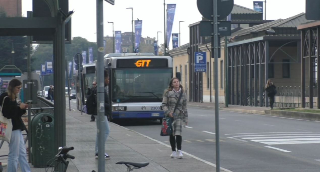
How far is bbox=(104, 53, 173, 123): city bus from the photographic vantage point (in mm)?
27719

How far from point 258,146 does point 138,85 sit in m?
10.7

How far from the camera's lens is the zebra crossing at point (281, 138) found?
1905cm

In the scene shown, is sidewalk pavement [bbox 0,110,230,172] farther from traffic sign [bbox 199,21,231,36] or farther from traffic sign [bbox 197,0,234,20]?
traffic sign [bbox 197,0,234,20]

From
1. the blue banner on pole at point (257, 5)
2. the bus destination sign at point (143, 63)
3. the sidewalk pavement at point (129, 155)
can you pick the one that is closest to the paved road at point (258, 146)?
the sidewalk pavement at point (129, 155)

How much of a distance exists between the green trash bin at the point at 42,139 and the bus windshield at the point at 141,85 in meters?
15.3

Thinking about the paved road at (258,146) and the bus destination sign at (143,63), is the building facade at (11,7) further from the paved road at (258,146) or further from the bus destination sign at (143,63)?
the bus destination sign at (143,63)

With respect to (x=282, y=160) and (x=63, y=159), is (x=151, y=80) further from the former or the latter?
(x=63, y=159)

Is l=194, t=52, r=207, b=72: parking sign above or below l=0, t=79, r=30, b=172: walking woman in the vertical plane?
above

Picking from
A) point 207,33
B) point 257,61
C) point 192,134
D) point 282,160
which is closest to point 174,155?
point 282,160

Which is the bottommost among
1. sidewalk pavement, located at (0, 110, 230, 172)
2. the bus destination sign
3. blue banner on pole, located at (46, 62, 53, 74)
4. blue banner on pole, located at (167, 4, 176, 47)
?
sidewalk pavement, located at (0, 110, 230, 172)

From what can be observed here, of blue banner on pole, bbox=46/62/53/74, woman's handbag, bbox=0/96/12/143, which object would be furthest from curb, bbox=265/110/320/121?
blue banner on pole, bbox=46/62/53/74

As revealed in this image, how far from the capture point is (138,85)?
28.0m

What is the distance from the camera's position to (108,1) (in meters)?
8.79

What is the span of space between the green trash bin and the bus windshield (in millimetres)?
A: 15284
